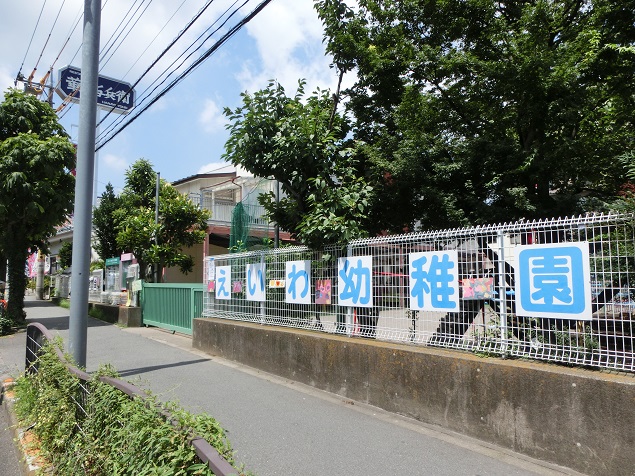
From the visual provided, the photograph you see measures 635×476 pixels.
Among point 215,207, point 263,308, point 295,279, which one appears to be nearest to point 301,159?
point 295,279

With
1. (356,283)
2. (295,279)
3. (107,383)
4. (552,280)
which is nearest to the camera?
(107,383)

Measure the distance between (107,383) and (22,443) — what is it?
79.0 inches

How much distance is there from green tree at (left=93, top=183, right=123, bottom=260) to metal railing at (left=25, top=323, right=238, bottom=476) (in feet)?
53.5

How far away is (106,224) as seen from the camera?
2202cm

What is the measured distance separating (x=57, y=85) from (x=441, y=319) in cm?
2847

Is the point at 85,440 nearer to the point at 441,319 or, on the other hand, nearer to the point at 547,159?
the point at 441,319

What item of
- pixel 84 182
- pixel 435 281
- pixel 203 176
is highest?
pixel 203 176

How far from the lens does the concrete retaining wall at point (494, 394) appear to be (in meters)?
3.74

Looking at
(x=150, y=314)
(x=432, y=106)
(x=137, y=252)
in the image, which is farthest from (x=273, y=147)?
(x=137, y=252)

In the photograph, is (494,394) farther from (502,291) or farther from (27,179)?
(27,179)

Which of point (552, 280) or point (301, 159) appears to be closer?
point (552, 280)

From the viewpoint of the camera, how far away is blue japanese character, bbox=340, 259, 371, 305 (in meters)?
6.33

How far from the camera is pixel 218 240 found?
845 inches

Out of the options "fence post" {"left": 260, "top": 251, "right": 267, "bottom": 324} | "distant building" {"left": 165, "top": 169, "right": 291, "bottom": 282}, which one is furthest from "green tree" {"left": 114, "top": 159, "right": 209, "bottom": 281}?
"fence post" {"left": 260, "top": 251, "right": 267, "bottom": 324}
